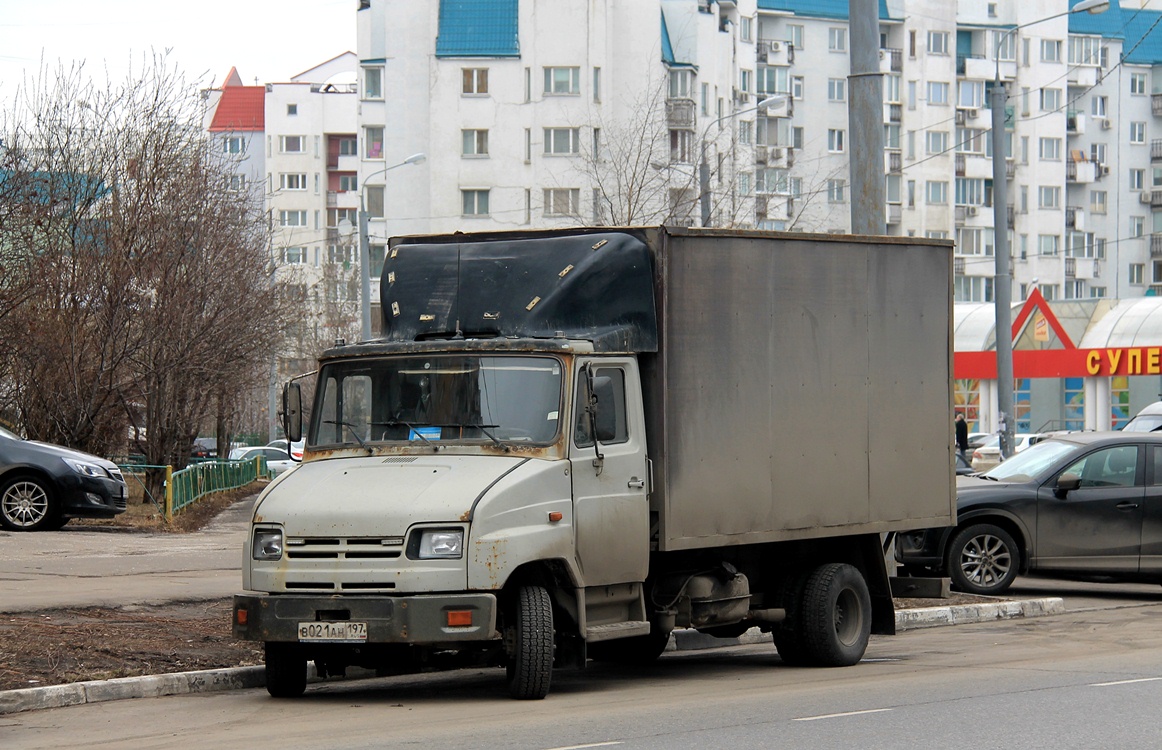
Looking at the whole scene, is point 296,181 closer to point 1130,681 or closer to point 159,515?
point 159,515

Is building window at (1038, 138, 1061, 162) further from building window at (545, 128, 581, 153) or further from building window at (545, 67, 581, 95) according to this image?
building window at (545, 67, 581, 95)

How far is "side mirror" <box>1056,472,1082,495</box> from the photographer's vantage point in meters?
17.0

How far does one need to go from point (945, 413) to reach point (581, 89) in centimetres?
6198

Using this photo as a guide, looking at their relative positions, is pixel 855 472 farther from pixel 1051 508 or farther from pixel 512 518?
pixel 1051 508

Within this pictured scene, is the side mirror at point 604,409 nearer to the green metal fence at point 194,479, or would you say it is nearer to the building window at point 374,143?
the green metal fence at point 194,479

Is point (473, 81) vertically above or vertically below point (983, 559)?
above

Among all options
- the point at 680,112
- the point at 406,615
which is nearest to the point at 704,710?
the point at 406,615

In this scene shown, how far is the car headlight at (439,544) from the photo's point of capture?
9.58m

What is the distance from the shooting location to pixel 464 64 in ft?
246

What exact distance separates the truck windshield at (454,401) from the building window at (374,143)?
72438 millimetres

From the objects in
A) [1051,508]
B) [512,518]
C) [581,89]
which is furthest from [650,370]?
[581,89]

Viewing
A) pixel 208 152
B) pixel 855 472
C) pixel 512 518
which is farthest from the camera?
pixel 208 152

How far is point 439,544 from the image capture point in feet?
31.4

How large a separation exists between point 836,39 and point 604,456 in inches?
3224
